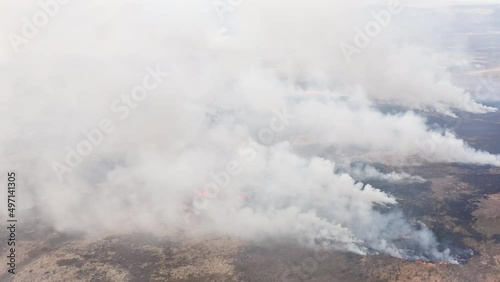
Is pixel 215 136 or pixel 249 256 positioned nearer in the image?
pixel 249 256

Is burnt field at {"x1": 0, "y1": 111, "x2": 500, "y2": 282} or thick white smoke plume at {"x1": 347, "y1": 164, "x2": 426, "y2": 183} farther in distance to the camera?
thick white smoke plume at {"x1": 347, "y1": 164, "x2": 426, "y2": 183}

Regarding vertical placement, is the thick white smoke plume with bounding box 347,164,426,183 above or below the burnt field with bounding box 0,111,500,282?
above

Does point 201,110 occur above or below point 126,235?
above

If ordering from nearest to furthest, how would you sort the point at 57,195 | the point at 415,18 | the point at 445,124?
the point at 57,195 → the point at 445,124 → the point at 415,18

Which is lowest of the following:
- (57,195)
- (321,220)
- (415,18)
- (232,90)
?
(321,220)

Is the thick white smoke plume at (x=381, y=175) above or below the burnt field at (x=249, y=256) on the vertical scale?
above

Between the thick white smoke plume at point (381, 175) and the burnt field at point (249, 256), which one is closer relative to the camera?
the burnt field at point (249, 256)

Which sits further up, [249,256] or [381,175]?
[381,175]

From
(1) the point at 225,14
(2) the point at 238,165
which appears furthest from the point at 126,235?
(1) the point at 225,14

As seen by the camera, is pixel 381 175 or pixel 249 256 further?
pixel 381 175

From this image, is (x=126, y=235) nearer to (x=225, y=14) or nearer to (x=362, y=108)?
(x=362, y=108)

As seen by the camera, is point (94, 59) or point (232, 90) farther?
point (232, 90)
